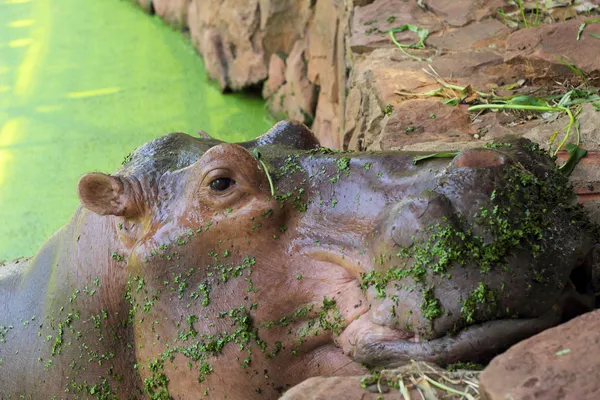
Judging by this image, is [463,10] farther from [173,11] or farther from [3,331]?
[173,11]

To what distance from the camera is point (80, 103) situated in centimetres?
816

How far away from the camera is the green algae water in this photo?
6.92 meters

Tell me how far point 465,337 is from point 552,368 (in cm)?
27

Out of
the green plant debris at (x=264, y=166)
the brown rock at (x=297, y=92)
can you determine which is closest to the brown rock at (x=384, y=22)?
the green plant debris at (x=264, y=166)

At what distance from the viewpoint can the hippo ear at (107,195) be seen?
209 centimetres

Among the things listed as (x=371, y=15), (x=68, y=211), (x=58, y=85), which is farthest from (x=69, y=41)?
(x=371, y=15)

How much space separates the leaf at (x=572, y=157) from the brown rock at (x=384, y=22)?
5.13 ft

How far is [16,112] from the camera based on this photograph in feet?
26.4

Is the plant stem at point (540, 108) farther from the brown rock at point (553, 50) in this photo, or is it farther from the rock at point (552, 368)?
the rock at point (552, 368)

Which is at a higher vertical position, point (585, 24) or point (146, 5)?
point (585, 24)

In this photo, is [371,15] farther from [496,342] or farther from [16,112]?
[16,112]

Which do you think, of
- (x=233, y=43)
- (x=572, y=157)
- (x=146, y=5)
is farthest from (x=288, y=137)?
(x=146, y=5)

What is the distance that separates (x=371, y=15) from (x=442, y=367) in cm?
322

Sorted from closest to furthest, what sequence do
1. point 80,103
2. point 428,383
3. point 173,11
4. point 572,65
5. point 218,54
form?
point 428,383 → point 572,65 → point 218,54 → point 80,103 → point 173,11
